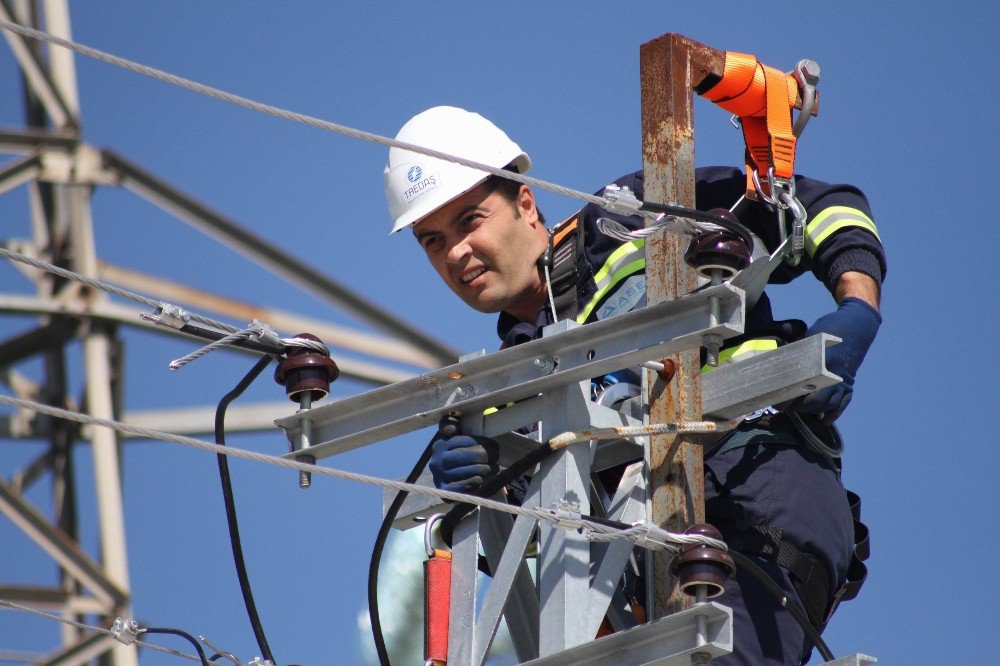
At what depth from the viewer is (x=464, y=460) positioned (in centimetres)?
514

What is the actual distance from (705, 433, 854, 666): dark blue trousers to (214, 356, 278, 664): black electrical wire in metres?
1.36

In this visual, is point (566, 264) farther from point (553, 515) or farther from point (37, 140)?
point (37, 140)

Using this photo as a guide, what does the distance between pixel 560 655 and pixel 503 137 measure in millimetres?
2680


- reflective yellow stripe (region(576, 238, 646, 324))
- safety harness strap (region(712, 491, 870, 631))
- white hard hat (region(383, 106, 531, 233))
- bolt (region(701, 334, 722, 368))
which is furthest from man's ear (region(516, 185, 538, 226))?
bolt (region(701, 334, 722, 368))

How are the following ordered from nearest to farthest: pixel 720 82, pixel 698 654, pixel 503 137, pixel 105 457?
pixel 698 654 < pixel 720 82 < pixel 503 137 < pixel 105 457

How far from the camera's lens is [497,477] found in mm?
5090

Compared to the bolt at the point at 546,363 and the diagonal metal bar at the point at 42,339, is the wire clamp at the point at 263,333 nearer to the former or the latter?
the bolt at the point at 546,363

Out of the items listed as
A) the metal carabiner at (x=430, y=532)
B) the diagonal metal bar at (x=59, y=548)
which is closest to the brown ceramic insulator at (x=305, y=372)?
the metal carabiner at (x=430, y=532)

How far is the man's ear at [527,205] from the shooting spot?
6.56 m

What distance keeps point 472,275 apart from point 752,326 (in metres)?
1.19

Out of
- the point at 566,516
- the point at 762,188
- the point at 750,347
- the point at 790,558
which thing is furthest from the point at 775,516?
the point at 762,188

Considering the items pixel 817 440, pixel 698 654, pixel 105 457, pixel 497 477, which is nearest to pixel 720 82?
pixel 817 440

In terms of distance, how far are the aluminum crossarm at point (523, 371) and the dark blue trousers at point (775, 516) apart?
0.74 m

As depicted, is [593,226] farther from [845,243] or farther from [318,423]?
[318,423]
